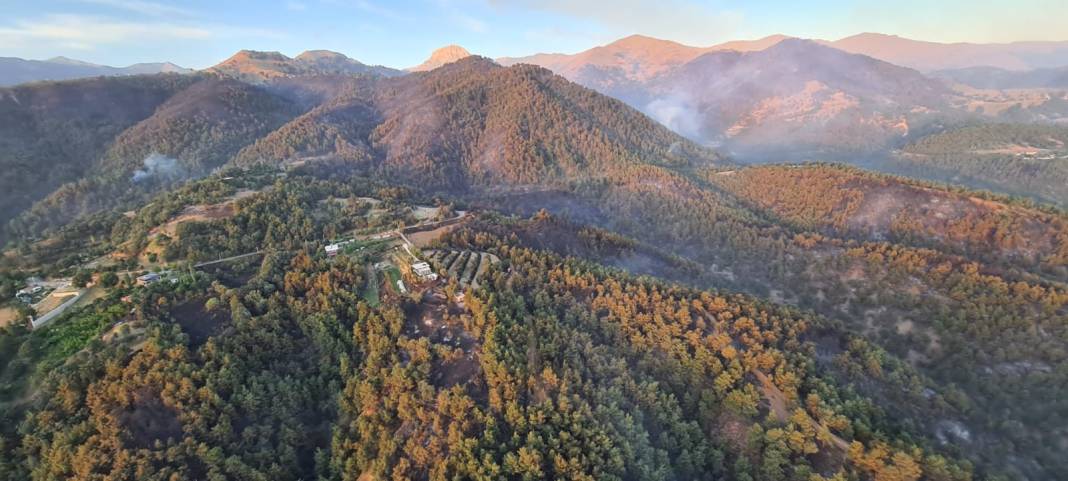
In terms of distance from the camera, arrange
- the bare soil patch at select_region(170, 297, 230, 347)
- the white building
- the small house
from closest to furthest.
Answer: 1. the bare soil patch at select_region(170, 297, 230, 347)
2. the small house
3. the white building

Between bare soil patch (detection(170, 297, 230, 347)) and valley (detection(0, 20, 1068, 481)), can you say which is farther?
bare soil patch (detection(170, 297, 230, 347))

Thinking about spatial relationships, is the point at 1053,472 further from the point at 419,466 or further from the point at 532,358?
the point at 419,466

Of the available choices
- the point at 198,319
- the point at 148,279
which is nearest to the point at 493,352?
the point at 198,319

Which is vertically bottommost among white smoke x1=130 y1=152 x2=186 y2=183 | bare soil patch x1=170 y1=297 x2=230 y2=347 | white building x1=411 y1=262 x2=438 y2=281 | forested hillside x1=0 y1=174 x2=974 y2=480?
forested hillside x1=0 y1=174 x2=974 y2=480

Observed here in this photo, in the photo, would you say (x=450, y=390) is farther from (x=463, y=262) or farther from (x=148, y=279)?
(x=148, y=279)

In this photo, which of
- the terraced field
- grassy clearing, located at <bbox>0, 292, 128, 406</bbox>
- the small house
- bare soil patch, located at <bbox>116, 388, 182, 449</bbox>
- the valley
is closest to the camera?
bare soil patch, located at <bbox>116, 388, 182, 449</bbox>

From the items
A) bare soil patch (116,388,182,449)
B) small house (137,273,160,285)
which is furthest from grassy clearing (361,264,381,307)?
small house (137,273,160,285)

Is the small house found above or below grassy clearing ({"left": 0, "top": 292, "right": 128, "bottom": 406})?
above

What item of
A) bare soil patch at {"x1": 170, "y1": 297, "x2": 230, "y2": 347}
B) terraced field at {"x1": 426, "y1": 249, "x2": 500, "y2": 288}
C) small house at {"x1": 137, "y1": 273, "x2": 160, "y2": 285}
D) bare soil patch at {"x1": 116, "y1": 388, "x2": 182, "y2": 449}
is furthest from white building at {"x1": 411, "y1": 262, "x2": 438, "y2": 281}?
→ small house at {"x1": 137, "y1": 273, "x2": 160, "y2": 285}

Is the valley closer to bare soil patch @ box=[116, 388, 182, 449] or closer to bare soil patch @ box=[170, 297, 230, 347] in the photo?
bare soil patch @ box=[116, 388, 182, 449]
